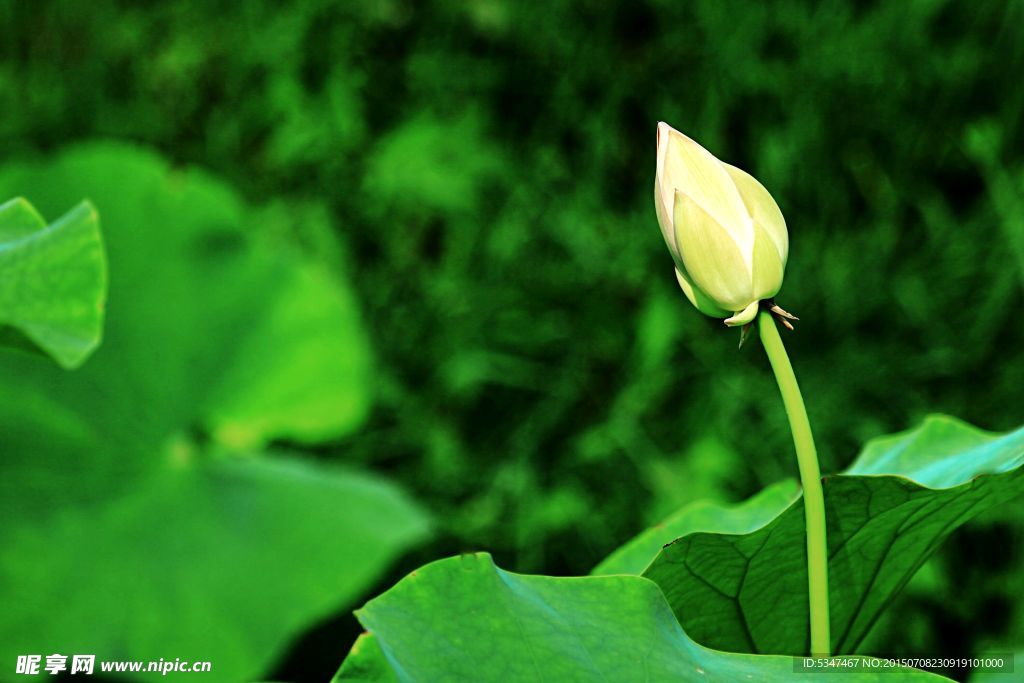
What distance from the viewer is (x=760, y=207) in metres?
0.38

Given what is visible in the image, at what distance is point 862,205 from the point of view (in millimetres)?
1475

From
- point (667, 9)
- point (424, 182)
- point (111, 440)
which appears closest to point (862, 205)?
point (667, 9)

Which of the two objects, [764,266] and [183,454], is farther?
[183,454]

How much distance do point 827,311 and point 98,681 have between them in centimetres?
97

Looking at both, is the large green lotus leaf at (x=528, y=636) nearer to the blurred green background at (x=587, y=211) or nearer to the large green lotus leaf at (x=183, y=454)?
the large green lotus leaf at (x=183, y=454)

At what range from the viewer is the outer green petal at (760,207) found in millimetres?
377

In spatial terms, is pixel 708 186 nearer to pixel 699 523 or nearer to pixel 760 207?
pixel 760 207

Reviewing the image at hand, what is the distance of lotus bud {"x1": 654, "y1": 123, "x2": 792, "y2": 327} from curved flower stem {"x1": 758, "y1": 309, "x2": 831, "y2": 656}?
0.02 m

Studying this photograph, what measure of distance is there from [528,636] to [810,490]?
0.11 meters

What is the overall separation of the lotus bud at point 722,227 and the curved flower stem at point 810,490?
2 cm

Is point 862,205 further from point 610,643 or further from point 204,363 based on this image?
point 610,643

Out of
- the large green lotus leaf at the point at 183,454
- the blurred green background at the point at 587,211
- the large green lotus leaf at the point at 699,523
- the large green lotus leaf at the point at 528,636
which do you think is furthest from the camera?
the blurred green background at the point at 587,211

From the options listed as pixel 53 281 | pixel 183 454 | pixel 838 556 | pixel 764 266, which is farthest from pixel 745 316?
pixel 183 454

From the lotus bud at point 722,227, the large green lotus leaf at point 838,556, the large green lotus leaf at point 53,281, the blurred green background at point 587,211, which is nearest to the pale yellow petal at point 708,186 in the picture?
the lotus bud at point 722,227
